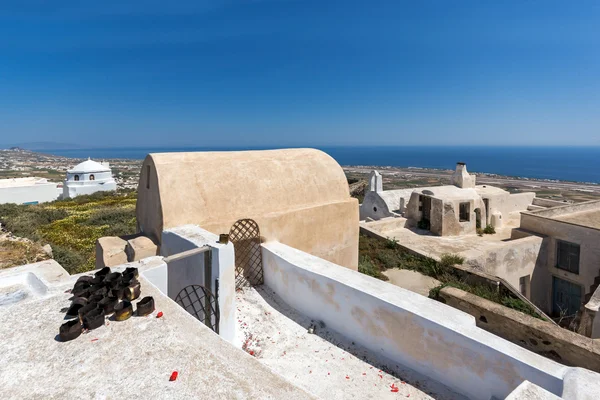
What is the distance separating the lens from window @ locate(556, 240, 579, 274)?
14070 millimetres

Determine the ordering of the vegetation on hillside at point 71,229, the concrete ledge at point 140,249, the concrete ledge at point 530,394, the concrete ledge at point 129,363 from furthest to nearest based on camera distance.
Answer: the vegetation on hillside at point 71,229
the concrete ledge at point 140,249
the concrete ledge at point 530,394
the concrete ledge at point 129,363

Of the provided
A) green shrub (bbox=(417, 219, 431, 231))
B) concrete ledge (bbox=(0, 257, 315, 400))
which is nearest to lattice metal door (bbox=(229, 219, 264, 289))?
concrete ledge (bbox=(0, 257, 315, 400))

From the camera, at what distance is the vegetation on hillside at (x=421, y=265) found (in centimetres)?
941

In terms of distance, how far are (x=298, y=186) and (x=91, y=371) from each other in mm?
6055

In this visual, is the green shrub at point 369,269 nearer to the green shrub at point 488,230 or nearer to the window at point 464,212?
the window at point 464,212

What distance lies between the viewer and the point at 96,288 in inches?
134

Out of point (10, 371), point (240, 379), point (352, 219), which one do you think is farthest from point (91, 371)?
point (352, 219)

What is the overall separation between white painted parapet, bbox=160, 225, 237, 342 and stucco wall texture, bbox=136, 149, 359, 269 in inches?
39.5

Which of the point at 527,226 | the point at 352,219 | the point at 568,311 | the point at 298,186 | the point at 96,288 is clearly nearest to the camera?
the point at 96,288

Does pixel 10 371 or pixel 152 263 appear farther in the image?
pixel 152 263

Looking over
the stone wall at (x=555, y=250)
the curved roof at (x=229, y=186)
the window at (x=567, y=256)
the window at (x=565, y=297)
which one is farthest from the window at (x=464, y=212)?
the curved roof at (x=229, y=186)

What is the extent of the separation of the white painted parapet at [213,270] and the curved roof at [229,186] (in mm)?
959

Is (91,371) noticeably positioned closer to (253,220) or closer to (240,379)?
(240,379)

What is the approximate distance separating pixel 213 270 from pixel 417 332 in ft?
9.32
